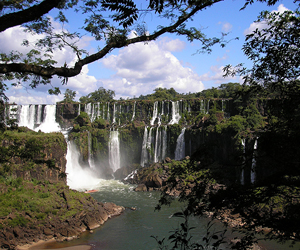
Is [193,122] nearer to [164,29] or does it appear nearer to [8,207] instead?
[8,207]

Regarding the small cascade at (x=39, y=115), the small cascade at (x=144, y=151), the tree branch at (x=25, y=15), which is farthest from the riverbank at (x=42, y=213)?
the small cascade at (x=39, y=115)

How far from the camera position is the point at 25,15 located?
3.67 m

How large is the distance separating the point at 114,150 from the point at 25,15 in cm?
2932

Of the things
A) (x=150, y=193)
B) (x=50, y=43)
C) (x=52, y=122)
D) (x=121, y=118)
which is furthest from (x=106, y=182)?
(x=50, y=43)

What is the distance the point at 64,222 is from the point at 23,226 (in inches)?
82.9

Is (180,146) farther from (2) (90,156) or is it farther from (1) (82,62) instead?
(1) (82,62)

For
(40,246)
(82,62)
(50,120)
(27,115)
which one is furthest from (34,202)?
(27,115)

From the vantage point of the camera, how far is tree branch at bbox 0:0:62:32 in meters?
3.63

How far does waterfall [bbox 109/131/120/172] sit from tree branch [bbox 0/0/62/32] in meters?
28.9

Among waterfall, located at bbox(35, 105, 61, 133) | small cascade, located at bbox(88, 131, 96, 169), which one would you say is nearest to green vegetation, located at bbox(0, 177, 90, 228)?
small cascade, located at bbox(88, 131, 96, 169)

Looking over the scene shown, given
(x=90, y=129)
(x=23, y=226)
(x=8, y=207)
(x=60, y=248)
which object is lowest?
(x=60, y=248)

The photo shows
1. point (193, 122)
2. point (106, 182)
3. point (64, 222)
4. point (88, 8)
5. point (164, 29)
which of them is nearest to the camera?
point (164, 29)

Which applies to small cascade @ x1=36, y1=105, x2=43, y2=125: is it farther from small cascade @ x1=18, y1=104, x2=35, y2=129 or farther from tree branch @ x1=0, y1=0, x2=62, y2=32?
tree branch @ x1=0, y1=0, x2=62, y2=32

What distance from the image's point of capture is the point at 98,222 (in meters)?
15.5
